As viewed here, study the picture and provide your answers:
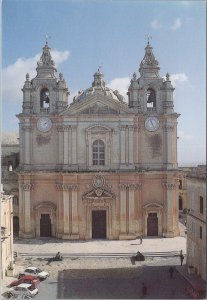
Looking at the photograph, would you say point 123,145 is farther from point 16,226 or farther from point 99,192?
point 16,226

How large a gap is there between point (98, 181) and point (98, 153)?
2338 mm

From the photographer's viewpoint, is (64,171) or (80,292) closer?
(80,292)

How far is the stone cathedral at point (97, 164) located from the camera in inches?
1371

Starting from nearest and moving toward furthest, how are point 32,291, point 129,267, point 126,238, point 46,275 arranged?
point 32,291, point 46,275, point 129,267, point 126,238

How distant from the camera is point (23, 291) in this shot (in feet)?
72.3

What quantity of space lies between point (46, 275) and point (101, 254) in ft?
20.2

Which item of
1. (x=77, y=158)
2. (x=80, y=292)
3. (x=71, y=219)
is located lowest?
(x=80, y=292)

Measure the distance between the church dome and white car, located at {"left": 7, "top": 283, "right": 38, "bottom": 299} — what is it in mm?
17194

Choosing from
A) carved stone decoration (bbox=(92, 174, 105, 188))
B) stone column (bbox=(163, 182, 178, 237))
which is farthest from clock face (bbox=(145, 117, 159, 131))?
carved stone decoration (bbox=(92, 174, 105, 188))

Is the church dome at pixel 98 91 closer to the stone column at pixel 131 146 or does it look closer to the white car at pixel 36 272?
the stone column at pixel 131 146

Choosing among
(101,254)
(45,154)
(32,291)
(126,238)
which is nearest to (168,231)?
(126,238)

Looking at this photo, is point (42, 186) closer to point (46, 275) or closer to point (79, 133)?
point (79, 133)

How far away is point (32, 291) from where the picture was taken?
72.8ft

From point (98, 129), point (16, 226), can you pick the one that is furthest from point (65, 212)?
point (98, 129)
